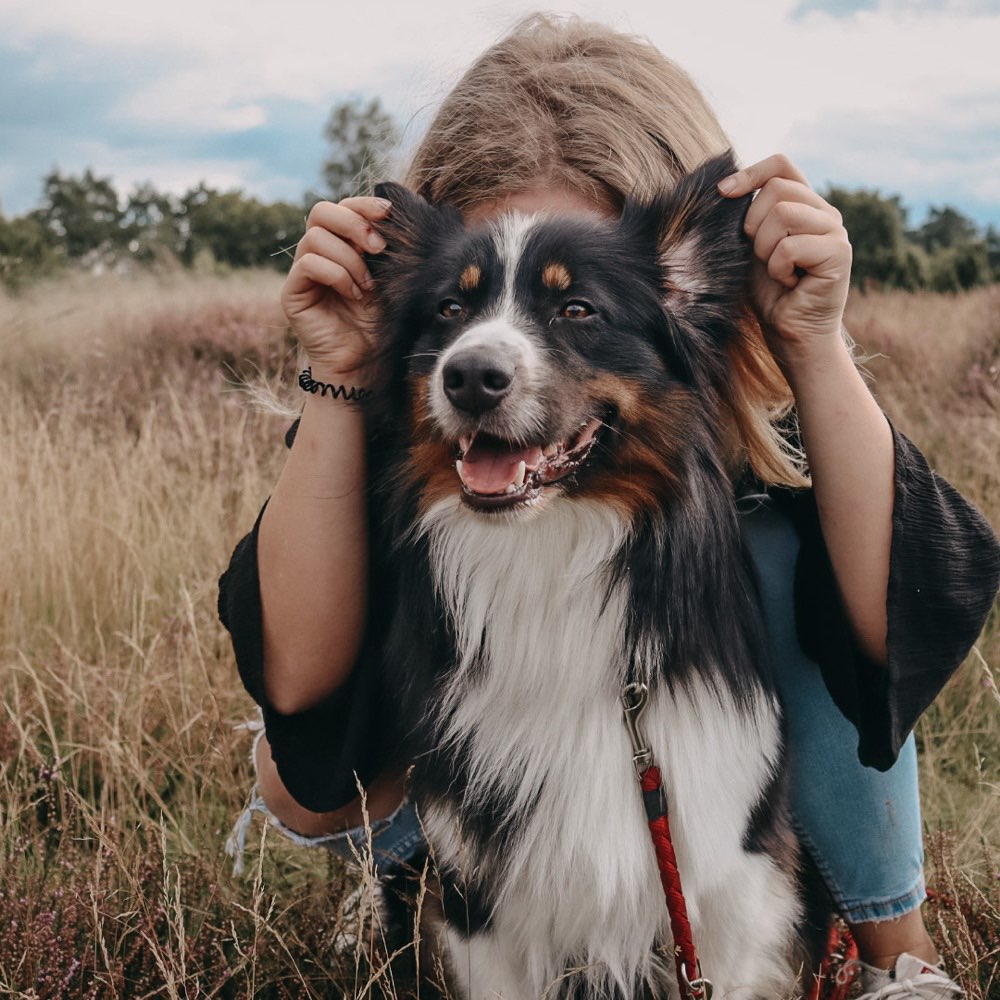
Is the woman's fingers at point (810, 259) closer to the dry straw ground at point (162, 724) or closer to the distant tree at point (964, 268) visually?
the dry straw ground at point (162, 724)

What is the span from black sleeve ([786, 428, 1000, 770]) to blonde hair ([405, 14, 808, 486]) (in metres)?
0.27

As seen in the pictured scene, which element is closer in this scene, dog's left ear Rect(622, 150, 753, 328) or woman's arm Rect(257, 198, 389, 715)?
dog's left ear Rect(622, 150, 753, 328)

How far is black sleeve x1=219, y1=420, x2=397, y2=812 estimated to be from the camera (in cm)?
230

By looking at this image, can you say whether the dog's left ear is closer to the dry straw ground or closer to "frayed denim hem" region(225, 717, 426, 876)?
the dry straw ground

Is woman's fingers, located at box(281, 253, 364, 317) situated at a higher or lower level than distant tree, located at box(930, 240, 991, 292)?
higher

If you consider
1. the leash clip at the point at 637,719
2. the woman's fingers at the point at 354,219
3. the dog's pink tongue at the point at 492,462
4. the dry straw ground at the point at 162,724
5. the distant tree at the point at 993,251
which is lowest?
the distant tree at the point at 993,251

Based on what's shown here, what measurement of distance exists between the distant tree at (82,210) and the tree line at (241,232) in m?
0.02

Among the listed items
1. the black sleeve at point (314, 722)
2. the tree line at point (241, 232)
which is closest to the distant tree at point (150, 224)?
the tree line at point (241, 232)

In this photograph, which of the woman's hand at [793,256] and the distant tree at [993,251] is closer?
the woman's hand at [793,256]

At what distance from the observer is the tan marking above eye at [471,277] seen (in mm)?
2020

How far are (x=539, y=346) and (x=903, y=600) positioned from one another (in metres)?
0.83

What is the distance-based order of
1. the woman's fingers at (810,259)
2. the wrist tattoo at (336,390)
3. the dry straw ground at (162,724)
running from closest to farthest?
1. the woman's fingers at (810,259)
2. the wrist tattoo at (336,390)
3. the dry straw ground at (162,724)

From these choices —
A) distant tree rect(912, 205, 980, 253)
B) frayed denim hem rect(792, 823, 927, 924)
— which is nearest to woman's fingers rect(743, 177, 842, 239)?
frayed denim hem rect(792, 823, 927, 924)

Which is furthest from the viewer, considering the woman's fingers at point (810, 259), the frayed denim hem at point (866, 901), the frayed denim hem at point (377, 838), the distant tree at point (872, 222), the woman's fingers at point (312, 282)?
the distant tree at point (872, 222)
